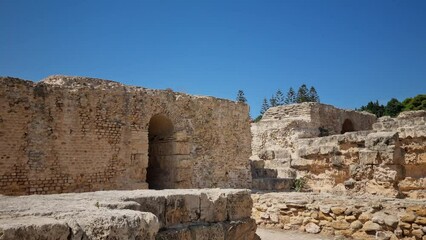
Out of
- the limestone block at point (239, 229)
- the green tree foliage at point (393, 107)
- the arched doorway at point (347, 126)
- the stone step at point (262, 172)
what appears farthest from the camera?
the green tree foliage at point (393, 107)

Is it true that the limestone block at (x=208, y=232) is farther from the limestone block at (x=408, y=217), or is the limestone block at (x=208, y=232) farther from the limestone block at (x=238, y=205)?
the limestone block at (x=408, y=217)

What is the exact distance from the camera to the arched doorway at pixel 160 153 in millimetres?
13227

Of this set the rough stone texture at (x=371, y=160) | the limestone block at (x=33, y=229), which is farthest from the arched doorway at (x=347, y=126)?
the limestone block at (x=33, y=229)

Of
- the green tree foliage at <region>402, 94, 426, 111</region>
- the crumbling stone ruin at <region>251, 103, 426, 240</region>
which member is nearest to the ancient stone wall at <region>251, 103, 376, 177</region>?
the crumbling stone ruin at <region>251, 103, 426, 240</region>

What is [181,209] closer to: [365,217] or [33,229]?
[33,229]

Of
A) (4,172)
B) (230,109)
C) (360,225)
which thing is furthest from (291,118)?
(4,172)

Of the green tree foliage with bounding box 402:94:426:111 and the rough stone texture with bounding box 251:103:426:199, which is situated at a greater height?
the green tree foliage with bounding box 402:94:426:111

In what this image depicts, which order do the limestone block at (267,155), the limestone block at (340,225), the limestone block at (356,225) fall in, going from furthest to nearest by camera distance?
the limestone block at (267,155)
the limestone block at (340,225)
the limestone block at (356,225)

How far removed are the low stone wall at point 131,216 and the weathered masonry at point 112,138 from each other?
6.63 meters

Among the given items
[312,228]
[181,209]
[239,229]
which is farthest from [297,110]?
[181,209]

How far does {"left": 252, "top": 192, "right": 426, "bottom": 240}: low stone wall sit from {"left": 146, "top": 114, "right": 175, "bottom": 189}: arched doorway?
551cm

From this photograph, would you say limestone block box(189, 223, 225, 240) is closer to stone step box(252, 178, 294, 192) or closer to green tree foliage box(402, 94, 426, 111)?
stone step box(252, 178, 294, 192)

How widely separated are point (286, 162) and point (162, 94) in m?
6.68

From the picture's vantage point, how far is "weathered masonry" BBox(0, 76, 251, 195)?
9320 mm
